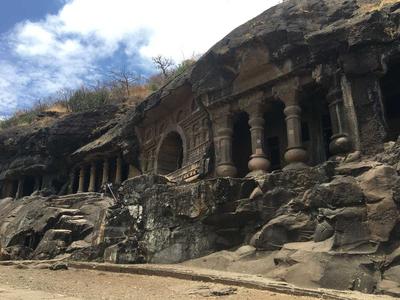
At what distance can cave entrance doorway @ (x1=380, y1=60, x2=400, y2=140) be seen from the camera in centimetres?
1425

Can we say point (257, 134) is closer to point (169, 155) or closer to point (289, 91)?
point (289, 91)

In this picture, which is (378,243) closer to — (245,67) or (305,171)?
(305,171)

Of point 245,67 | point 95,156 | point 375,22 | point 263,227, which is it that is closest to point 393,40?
point 375,22

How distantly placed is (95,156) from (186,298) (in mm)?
20717

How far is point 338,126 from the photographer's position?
12453 mm

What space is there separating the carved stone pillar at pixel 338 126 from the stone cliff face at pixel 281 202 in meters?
0.33

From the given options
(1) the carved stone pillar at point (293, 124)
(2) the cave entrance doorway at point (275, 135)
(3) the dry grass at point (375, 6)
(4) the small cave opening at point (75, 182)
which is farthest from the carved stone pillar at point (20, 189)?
(3) the dry grass at point (375, 6)

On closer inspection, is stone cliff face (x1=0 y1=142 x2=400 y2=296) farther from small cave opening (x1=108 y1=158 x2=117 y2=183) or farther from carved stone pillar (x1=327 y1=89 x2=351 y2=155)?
small cave opening (x1=108 y1=158 x2=117 y2=183)

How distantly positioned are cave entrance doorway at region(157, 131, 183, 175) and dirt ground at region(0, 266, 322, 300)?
422 inches

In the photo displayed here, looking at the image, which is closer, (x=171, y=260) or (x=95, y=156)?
(x=171, y=260)

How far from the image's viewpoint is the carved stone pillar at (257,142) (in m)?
14.0

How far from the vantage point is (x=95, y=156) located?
26.4m

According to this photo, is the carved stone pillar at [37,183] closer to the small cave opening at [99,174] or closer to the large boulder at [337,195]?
the small cave opening at [99,174]

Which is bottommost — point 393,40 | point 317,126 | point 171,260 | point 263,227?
point 171,260
